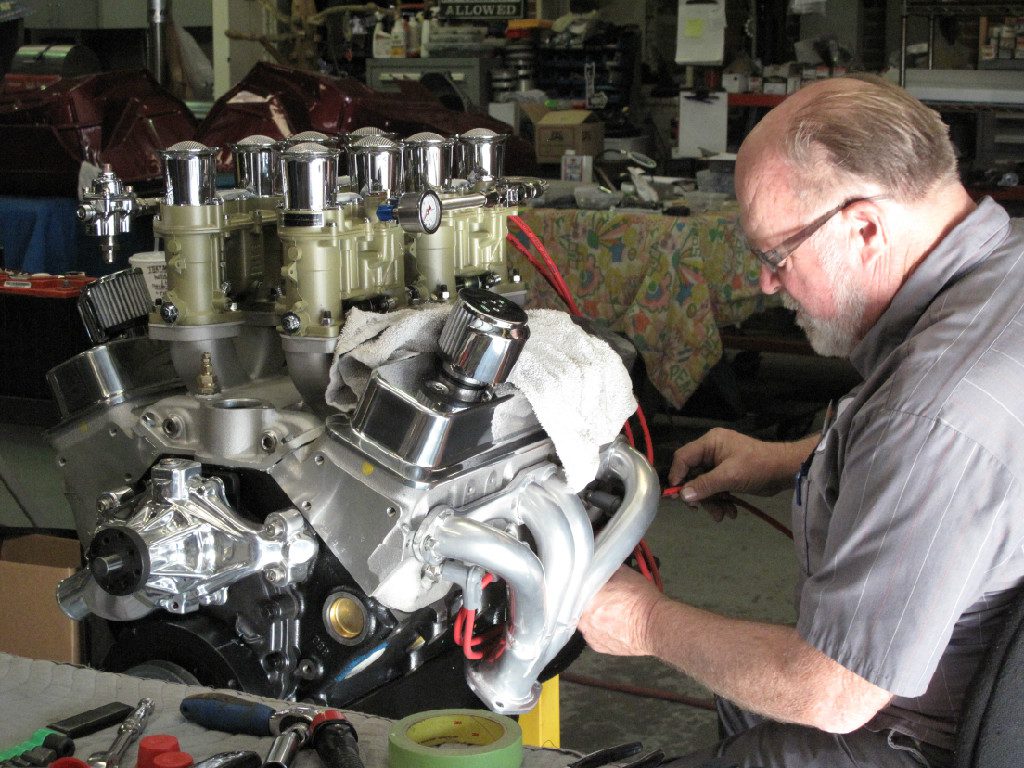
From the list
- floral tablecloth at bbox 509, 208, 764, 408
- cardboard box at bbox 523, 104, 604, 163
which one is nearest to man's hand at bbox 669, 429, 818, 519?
floral tablecloth at bbox 509, 208, 764, 408

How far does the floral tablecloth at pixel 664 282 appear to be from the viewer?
12.8 ft

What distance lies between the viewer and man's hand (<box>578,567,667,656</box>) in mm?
1499

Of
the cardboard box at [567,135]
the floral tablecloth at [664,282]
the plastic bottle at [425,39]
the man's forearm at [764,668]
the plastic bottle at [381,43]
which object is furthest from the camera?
the plastic bottle at [381,43]

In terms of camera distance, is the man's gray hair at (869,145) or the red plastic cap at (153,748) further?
the man's gray hair at (869,145)

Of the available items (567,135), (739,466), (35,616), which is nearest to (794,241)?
(739,466)

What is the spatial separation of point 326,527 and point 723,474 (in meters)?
0.70

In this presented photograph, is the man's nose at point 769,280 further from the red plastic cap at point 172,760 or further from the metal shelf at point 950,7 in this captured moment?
the metal shelf at point 950,7

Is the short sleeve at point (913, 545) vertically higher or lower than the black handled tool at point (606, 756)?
higher

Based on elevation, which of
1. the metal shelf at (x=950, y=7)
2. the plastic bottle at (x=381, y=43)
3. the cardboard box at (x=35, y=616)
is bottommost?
the cardboard box at (x=35, y=616)

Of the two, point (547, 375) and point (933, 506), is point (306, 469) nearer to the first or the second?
point (547, 375)

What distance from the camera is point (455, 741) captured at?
1235 millimetres

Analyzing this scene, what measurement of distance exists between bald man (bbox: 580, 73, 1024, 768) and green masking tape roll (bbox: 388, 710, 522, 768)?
0.26m

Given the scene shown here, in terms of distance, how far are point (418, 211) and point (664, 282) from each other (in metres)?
2.35

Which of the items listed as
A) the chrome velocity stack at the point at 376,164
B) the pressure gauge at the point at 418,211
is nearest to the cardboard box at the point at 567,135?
the chrome velocity stack at the point at 376,164
